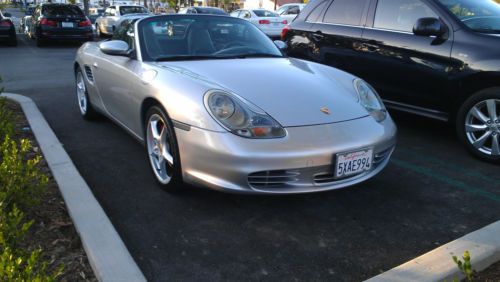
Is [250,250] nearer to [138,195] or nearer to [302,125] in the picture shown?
[302,125]

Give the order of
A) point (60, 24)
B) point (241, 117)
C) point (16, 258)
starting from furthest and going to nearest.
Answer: point (60, 24), point (241, 117), point (16, 258)

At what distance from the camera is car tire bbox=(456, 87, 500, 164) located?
403 centimetres

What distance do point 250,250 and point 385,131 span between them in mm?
1341

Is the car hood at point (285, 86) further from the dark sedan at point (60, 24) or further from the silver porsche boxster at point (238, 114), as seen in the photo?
the dark sedan at point (60, 24)

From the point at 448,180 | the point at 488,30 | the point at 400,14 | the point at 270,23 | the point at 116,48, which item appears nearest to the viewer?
the point at 448,180

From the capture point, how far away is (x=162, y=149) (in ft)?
11.2

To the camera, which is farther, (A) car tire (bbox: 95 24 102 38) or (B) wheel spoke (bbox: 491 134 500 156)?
(A) car tire (bbox: 95 24 102 38)

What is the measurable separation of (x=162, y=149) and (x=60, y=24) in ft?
47.3

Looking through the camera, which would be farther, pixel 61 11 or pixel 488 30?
pixel 61 11

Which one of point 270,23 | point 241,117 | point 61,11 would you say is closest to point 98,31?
point 61,11

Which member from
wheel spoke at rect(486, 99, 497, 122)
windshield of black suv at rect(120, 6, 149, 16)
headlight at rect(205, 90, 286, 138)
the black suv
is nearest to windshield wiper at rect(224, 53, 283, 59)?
headlight at rect(205, 90, 286, 138)

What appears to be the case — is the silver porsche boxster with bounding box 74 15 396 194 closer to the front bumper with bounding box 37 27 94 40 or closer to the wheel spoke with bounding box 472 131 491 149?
the wheel spoke with bounding box 472 131 491 149

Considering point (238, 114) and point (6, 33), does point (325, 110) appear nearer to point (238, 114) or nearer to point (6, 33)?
point (238, 114)

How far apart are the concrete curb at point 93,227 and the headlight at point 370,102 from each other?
200cm
